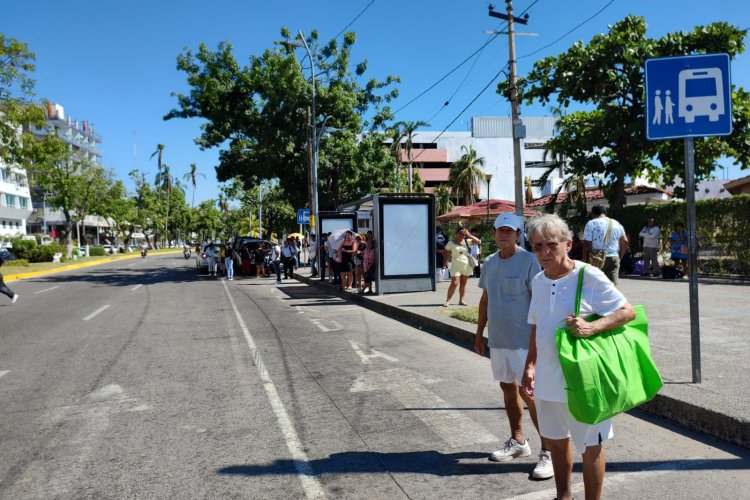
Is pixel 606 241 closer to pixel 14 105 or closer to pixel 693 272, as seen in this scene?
pixel 693 272


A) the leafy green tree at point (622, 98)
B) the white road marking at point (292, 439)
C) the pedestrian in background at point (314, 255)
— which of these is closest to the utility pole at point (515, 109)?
the leafy green tree at point (622, 98)

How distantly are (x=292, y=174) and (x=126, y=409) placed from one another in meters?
22.9

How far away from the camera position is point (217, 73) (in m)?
25.1

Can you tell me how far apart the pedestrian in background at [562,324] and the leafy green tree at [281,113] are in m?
23.1

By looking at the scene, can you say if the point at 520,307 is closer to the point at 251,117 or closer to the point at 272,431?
the point at 272,431

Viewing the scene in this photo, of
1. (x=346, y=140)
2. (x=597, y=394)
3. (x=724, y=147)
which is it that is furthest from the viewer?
(x=346, y=140)

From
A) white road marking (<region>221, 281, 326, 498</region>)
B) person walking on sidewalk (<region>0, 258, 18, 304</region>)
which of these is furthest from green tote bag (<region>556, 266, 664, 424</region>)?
person walking on sidewalk (<region>0, 258, 18, 304</region>)

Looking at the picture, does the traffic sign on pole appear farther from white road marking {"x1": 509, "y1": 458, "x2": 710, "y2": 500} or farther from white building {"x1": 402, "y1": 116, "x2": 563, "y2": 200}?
white building {"x1": 402, "y1": 116, "x2": 563, "y2": 200}

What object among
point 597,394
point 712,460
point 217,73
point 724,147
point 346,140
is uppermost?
point 217,73

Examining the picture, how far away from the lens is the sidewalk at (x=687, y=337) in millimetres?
4359

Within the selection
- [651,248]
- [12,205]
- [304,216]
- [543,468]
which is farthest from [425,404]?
[12,205]

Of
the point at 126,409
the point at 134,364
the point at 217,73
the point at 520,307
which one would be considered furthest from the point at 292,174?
the point at 520,307

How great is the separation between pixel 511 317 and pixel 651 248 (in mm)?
14802

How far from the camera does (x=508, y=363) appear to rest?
3.80 metres
